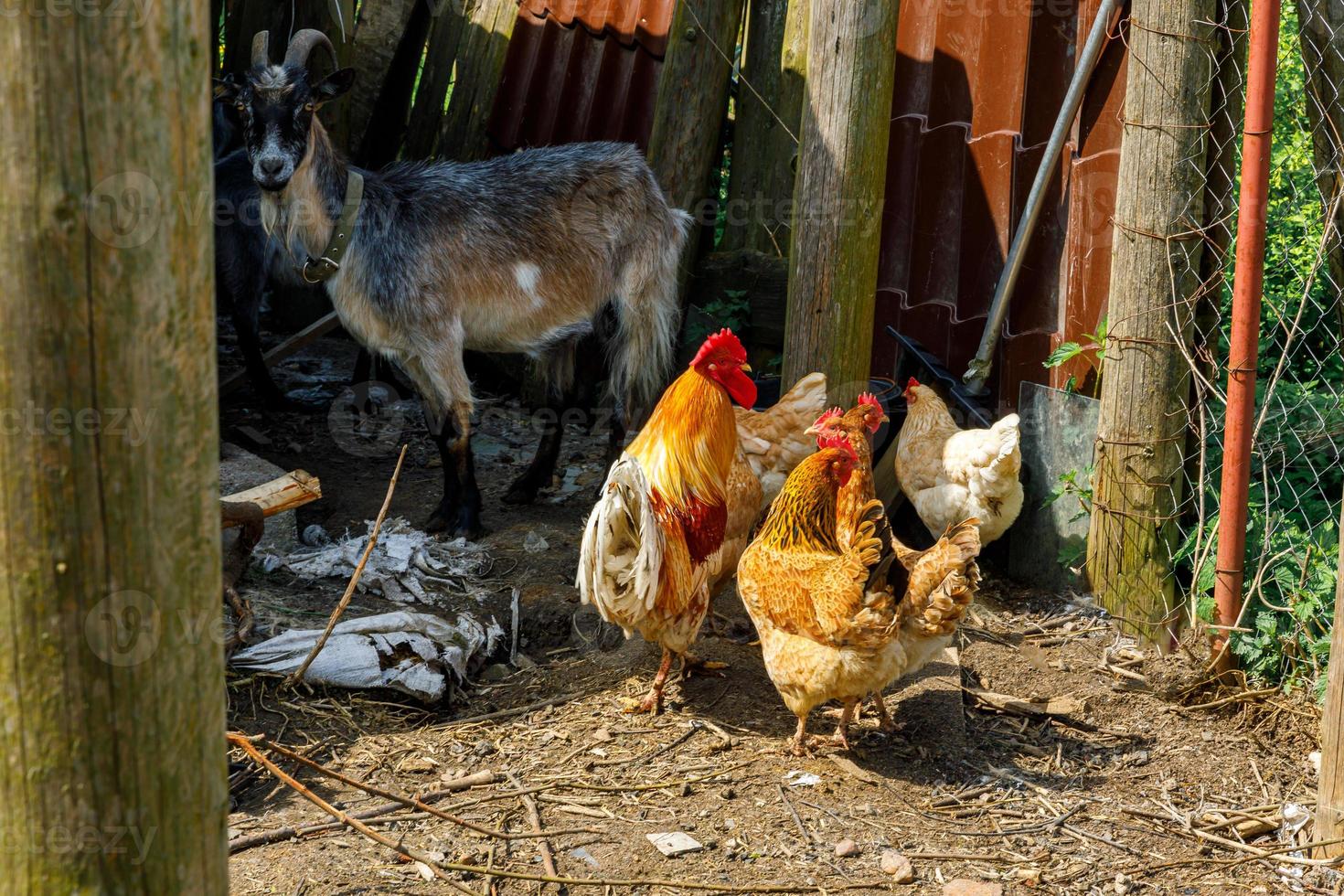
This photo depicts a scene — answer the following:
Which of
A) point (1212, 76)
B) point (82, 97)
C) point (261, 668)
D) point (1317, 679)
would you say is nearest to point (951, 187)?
point (1212, 76)

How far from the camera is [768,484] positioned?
524 cm

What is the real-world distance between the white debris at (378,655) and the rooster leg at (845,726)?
1.46m

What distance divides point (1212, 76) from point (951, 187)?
1.47 m

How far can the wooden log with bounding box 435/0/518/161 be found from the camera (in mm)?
7977

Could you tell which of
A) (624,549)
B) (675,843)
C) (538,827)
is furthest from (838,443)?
(538,827)

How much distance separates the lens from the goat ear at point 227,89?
524 centimetres

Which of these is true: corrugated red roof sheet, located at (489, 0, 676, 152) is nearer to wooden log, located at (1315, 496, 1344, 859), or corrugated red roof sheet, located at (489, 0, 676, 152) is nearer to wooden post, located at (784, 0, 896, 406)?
wooden post, located at (784, 0, 896, 406)

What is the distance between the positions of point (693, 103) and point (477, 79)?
2371mm

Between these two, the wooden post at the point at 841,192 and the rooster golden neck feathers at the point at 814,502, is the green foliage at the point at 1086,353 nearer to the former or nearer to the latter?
the wooden post at the point at 841,192

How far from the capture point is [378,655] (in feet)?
14.1

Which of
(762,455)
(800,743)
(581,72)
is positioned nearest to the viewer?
(800,743)

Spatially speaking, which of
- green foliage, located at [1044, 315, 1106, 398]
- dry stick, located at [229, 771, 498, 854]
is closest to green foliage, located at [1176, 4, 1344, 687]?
green foliage, located at [1044, 315, 1106, 398]

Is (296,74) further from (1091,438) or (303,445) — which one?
(1091,438)

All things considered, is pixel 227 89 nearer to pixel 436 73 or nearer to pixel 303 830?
pixel 436 73
